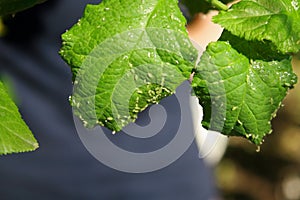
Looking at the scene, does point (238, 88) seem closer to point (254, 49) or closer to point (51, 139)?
point (254, 49)

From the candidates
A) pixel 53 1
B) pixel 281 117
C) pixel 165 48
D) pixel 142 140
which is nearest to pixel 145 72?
pixel 165 48

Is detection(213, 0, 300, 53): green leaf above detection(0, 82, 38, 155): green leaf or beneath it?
above

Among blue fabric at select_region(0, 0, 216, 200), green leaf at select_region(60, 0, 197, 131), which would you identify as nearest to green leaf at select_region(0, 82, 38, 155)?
green leaf at select_region(60, 0, 197, 131)

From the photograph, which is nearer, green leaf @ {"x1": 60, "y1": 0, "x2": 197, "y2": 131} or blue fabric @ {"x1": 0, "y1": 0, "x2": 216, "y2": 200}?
green leaf @ {"x1": 60, "y1": 0, "x2": 197, "y2": 131}

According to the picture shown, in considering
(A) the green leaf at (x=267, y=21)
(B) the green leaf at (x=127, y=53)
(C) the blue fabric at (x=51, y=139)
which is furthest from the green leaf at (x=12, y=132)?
(C) the blue fabric at (x=51, y=139)

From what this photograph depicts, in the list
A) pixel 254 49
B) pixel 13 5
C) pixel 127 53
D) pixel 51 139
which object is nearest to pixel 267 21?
pixel 254 49

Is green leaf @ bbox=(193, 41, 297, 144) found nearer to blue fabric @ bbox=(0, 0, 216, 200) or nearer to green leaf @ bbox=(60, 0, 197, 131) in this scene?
green leaf @ bbox=(60, 0, 197, 131)

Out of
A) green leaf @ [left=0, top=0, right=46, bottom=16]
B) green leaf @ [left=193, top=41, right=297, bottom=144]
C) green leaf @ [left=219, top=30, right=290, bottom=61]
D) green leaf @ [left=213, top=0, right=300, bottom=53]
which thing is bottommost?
green leaf @ [left=193, top=41, right=297, bottom=144]

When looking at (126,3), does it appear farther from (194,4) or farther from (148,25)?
(194,4)
